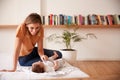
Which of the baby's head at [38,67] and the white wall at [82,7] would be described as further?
the white wall at [82,7]

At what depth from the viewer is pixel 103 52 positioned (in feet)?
13.9

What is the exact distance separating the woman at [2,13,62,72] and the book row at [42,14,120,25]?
4.34ft

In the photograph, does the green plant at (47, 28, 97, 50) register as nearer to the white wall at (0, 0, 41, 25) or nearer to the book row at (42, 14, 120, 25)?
the book row at (42, 14, 120, 25)

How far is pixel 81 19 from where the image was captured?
13.5ft

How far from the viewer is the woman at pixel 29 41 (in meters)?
2.22

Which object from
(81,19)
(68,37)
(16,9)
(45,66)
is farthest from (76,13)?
(45,66)

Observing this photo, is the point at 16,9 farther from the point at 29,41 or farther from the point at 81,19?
the point at 29,41

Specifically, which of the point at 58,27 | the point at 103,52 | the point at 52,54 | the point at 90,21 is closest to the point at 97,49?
the point at 103,52

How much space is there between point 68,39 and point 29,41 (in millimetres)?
1491

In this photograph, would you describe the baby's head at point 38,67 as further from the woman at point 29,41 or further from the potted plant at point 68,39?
the potted plant at point 68,39

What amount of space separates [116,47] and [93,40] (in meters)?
0.44

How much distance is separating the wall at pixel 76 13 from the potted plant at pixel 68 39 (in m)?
0.08

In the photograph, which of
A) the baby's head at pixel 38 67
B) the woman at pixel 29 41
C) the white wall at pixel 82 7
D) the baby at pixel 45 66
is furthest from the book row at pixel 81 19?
the baby's head at pixel 38 67

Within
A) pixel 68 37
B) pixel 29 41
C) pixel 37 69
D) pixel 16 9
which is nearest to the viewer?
pixel 37 69
